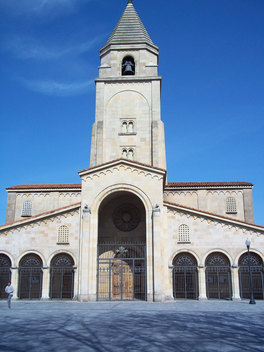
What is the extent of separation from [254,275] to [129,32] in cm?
2796

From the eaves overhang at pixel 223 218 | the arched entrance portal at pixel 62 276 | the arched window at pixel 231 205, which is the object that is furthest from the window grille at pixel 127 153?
the arched entrance portal at pixel 62 276

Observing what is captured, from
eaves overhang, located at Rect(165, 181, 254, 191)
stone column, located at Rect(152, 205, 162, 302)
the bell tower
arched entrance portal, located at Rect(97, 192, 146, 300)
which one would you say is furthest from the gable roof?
stone column, located at Rect(152, 205, 162, 302)

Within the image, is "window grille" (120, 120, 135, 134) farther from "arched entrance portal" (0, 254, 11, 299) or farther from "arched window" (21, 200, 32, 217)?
"arched entrance portal" (0, 254, 11, 299)

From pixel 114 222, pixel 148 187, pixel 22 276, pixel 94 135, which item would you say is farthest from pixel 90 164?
pixel 22 276

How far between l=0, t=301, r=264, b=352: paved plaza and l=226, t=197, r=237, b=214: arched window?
20.1m

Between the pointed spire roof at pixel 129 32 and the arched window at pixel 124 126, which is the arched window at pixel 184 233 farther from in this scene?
the pointed spire roof at pixel 129 32

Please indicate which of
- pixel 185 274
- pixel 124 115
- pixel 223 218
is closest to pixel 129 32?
pixel 124 115

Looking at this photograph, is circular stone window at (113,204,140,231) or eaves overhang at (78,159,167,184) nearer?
eaves overhang at (78,159,167,184)

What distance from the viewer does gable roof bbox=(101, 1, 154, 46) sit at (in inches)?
1531

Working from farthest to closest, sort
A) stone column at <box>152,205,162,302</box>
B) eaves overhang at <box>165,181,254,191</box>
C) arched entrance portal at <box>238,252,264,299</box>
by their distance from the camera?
eaves overhang at <box>165,181,254,191</box> → arched entrance portal at <box>238,252,264,299</box> → stone column at <box>152,205,162,302</box>

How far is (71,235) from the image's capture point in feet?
94.1

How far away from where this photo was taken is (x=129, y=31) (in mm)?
40000

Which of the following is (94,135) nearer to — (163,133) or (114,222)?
(163,133)

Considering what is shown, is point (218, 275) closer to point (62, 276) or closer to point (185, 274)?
point (185, 274)
